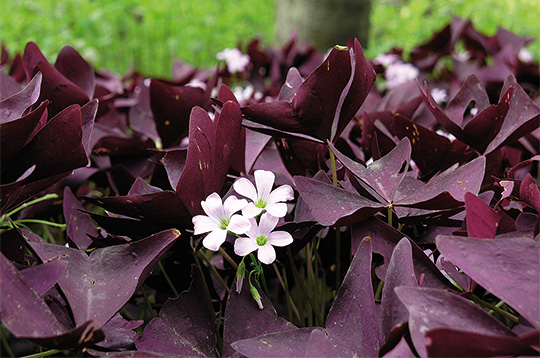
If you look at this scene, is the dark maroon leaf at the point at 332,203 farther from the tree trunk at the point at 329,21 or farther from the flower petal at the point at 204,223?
the tree trunk at the point at 329,21

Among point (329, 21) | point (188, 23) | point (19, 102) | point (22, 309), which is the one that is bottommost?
point (188, 23)

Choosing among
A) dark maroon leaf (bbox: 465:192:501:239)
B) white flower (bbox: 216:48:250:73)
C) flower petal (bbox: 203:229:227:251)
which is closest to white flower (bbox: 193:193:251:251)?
flower petal (bbox: 203:229:227:251)

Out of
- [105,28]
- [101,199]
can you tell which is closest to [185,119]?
[101,199]

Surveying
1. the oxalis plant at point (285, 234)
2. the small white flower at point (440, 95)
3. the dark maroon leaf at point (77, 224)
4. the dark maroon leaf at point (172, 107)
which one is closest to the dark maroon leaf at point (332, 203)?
the oxalis plant at point (285, 234)

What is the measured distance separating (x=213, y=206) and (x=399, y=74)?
1.66 metres

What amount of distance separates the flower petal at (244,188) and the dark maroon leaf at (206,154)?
0.12ft

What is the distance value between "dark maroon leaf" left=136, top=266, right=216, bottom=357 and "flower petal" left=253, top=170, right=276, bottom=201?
4.9 inches

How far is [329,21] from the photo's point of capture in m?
3.30

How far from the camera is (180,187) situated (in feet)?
2.09

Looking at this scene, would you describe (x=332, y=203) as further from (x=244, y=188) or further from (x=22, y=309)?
(x=22, y=309)

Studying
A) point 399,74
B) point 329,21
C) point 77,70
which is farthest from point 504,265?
point 329,21

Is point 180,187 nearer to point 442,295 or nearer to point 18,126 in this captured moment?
point 18,126

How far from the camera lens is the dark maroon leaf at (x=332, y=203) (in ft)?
2.12

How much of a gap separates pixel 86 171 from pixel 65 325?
47 centimetres
